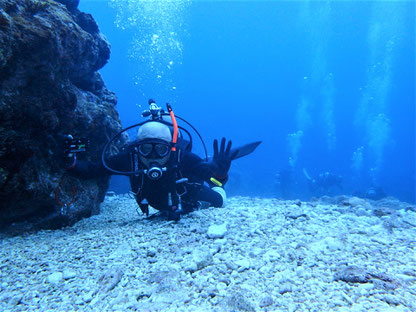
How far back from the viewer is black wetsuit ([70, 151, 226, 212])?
374 centimetres

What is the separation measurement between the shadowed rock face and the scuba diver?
51 centimetres

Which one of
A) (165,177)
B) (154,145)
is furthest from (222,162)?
(154,145)

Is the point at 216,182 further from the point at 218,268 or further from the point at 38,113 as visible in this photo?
the point at 38,113

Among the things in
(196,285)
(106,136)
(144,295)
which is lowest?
(144,295)

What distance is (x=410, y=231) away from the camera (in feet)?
10.0

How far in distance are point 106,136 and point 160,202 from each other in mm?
2457

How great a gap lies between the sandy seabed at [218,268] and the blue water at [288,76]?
65439 millimetres

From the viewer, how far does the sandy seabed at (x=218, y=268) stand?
165 cm

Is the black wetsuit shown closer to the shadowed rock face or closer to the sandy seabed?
the shadowed rock face

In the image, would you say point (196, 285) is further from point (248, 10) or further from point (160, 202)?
point (248, 10)

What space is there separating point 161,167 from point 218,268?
1986 mm

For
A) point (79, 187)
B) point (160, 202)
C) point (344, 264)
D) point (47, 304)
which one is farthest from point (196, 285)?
point (79, 187)

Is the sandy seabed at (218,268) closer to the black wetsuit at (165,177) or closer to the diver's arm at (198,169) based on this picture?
the black wetsuit at (165,177)

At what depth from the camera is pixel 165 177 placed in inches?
147
